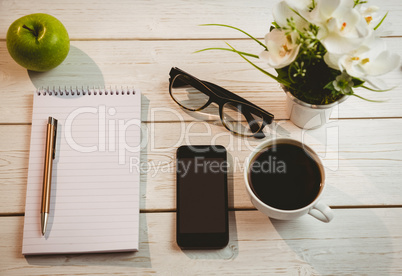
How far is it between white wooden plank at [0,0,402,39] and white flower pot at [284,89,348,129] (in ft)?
0.74

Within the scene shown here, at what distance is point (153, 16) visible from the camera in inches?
35.9

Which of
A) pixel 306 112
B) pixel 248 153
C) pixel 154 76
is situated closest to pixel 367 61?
pixel 306 112

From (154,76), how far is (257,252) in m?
0.44

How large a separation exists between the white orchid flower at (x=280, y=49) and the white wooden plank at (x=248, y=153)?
0.79 feet

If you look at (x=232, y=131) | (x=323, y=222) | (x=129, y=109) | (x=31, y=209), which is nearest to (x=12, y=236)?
(x=31, y=209)

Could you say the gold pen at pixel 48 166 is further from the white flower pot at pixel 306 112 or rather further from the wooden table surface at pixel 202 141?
the white flower pot at pixel 306 112

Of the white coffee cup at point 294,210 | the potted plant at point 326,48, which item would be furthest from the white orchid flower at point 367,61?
the white coffee cup at point 294,210

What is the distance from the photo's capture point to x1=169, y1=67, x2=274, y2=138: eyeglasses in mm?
810

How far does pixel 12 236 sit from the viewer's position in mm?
731

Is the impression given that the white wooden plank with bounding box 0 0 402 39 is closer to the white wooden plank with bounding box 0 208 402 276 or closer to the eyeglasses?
the eyeglasses

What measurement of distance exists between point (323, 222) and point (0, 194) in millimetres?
642

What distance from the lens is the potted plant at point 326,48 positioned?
563 mm

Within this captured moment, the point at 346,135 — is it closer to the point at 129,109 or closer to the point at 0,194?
the point at 129,109

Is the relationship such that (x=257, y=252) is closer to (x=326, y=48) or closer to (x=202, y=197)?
(x=202, y=197)
